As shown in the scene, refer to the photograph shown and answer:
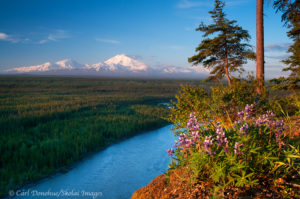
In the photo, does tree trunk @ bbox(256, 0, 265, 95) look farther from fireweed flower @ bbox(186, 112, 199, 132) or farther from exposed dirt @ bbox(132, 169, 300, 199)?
exposed dirt @ bbox(132, 169, 300, 199)

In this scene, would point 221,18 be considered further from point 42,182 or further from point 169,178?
point 42,182

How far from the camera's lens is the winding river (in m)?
7.66

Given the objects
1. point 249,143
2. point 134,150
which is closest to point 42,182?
point 134,150

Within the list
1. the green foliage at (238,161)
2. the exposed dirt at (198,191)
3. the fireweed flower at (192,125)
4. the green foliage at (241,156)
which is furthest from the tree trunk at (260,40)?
the exposed dirt at (198,191)

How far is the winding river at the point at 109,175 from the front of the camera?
7.66 meters

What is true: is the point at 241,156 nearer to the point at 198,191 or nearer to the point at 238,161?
the point at 238,161

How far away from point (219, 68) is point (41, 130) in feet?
49.0

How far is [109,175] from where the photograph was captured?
9.18 metres

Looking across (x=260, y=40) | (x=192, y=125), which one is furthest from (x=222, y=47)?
(x=192, y=125)

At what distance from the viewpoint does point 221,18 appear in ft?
46.0

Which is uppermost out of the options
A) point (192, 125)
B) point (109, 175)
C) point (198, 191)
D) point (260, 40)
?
point (260, 40)

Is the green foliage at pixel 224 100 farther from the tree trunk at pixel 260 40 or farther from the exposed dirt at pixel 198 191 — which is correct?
the exposed dirt at pixel 198 191

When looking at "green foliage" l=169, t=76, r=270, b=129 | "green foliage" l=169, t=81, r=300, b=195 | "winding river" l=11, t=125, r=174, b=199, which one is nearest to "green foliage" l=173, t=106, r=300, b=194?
"green foliage" l=169, t=81, r=300, b=195

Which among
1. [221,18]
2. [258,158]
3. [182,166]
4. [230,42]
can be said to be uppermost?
[221,18]
